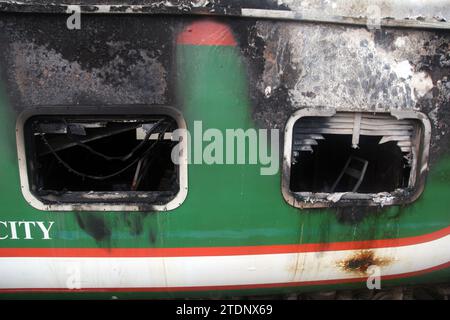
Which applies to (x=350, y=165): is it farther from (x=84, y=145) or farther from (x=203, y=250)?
(x=84, y=145)

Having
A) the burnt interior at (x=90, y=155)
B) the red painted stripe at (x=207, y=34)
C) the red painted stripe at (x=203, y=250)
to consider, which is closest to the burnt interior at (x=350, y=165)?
the red painted stripe at (x=203, y=250)

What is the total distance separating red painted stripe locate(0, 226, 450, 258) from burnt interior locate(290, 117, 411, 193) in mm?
358

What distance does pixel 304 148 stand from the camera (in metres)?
2.20

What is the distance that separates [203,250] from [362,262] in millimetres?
959

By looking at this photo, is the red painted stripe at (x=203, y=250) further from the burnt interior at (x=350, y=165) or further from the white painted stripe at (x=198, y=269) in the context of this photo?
the burnt interior at (x=350, y=165)

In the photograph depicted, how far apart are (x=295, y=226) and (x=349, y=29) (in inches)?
42.8

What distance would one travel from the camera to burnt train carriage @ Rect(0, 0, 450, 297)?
78.2 inches

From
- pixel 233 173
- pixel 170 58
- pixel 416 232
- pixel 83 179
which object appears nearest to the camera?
pixel 170 58

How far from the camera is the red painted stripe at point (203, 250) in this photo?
2223 mm

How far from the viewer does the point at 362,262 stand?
2402 millimetres

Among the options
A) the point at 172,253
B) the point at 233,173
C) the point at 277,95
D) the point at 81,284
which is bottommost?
the point at 81,284

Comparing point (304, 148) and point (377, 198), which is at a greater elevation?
point (304, 148)
